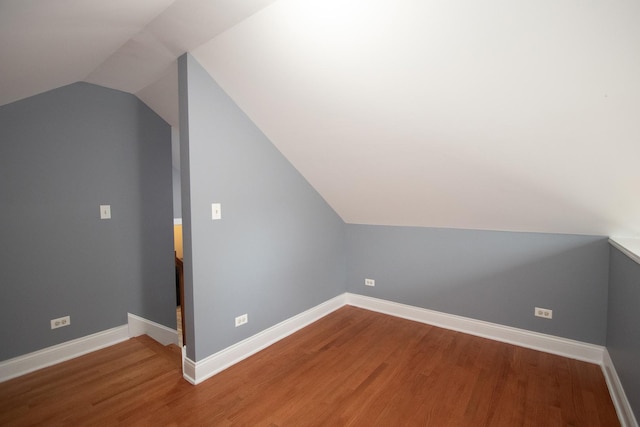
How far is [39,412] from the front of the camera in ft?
6.27

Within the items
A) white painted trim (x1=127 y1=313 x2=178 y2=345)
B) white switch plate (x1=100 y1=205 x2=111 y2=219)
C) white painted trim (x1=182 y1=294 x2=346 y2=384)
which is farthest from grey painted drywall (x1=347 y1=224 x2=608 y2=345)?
white switch plate (x1=100 y1=205 x2=111 y2=219)

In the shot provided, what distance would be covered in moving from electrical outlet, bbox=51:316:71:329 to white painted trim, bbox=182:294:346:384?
1178 mm

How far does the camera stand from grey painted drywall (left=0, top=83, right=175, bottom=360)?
230 cm

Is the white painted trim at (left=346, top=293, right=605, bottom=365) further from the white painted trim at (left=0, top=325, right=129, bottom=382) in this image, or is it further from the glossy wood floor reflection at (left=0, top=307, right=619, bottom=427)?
the white painted trim at (left=0, top=325, right=129, bottom=382)

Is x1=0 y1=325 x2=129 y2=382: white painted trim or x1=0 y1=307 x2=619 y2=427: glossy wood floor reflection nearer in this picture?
x1=0 y1=307 x2=619 y2=427: glossy wood floor reflection

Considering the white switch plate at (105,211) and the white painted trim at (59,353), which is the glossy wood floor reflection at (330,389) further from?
the white switch plate at (105,211)

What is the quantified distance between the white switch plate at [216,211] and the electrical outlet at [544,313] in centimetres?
286

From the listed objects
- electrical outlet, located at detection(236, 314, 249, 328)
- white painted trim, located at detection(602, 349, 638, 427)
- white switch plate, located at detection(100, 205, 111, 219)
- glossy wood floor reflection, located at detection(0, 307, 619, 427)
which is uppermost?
white switch plate, located at detection(100, 205, 111, 219)

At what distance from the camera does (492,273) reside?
2.87m

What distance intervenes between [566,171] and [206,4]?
2372 millimetres

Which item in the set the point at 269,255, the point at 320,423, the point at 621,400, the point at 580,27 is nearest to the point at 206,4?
the point at 580,27

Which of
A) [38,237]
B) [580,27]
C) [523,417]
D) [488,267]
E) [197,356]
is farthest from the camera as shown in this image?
[488,267]

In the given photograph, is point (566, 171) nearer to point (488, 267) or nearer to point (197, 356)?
point (488, 267)

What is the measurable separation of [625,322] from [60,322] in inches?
165
